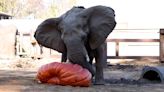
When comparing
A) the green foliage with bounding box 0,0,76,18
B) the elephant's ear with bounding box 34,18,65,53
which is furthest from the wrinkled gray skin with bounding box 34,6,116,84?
the green foliage with bounding box 0,0,76,18

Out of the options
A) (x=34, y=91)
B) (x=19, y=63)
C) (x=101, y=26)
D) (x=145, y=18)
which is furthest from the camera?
(x=145, y=18)

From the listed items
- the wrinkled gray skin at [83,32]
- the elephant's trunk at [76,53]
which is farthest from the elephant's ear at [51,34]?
the elephant's trunk at [76,53]

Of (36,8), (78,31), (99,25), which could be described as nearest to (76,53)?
(78,31)

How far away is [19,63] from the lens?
1752 cm

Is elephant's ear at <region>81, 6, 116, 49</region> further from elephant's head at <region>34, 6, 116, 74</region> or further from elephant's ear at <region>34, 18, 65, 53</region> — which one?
elephant's ear at <region>34, 18, 65, 53</region>

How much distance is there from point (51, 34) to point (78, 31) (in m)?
1.35

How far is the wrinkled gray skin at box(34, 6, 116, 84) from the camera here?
29.1 feet

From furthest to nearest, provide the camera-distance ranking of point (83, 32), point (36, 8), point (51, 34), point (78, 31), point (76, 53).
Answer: point (36, 8)
point (51, 34)
point (83, 32)
point (78, 31)
point (76, 53)

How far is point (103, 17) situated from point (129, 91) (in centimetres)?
181

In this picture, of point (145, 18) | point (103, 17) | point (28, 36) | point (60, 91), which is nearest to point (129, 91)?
point (60, 91)

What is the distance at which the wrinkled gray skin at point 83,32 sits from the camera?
8.86 meters

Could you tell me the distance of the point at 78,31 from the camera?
888cm

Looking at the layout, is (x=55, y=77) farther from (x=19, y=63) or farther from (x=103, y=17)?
(x=19, y=63)

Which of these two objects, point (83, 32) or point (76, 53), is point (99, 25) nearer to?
point (83, 32)
